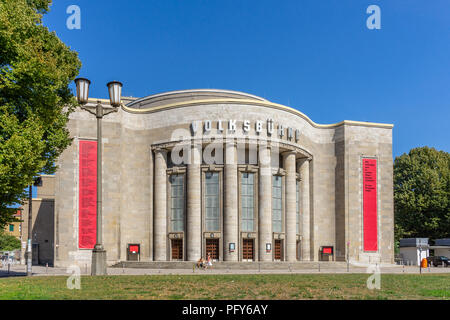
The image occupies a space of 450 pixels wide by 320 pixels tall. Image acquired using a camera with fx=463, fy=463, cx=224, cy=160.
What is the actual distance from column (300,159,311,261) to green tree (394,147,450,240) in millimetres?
21359

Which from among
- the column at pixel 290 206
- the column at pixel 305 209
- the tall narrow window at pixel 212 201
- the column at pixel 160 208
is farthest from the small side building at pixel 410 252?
the column at pixel 160 208

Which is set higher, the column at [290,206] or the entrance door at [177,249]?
the column at [290,206]

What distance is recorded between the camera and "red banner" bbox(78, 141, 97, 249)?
50.9 metres

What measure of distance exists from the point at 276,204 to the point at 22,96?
126ft

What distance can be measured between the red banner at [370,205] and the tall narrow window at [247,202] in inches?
648

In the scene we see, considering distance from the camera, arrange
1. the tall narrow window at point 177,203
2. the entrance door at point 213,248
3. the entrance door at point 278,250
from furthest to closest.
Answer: the entrance door at point 278,250 < the tall narrow window at point 177,203 < the entrance door at point 213,248

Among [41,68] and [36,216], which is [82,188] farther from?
[41,68]

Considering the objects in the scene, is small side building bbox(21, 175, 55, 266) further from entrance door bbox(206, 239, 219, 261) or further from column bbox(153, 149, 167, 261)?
entrance door bbox(206, 239, 219, 261)

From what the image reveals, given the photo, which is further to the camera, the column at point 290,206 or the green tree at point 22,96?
the column at point 290,206

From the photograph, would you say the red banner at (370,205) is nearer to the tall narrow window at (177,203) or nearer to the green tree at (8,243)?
the tall narrow window at (177,203)

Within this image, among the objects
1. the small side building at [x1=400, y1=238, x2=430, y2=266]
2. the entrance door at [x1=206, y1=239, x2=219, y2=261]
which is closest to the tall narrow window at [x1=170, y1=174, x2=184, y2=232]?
the entrance door at [x1=206, y1=239, x2=219, y2=261]

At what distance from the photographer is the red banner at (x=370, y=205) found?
6038 centimetres
